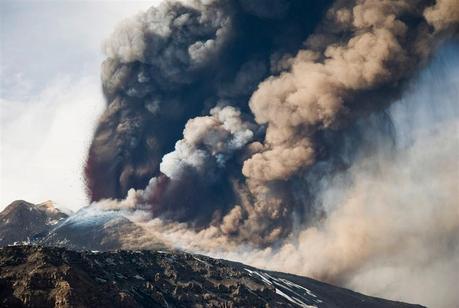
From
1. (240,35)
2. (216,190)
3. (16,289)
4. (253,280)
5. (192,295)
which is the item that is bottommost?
(16,289)

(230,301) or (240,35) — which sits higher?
(240,35)

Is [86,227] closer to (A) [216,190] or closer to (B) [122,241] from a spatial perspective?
(B) [122,241]

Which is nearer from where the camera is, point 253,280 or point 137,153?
point 253,280

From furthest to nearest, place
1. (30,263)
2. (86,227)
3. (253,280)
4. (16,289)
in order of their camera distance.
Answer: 1. (86,227)
2. (253,280)
3. (30,263)
4. (16,289)

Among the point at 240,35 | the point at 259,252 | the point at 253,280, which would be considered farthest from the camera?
the point at 240,35

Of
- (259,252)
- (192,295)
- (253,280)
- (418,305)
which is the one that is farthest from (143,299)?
(418,305)

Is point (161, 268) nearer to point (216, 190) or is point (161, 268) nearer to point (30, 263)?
point (30, 263)

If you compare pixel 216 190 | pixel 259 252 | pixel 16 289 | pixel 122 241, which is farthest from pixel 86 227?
pixel 16 289
